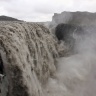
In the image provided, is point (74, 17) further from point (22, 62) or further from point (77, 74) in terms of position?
point (22, 62)

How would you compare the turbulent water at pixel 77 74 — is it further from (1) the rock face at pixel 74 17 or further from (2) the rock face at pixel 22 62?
(1) the rock face at pixel 74 17

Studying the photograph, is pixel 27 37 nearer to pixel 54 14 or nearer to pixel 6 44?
pixel 6 44

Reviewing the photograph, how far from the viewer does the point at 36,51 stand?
11.2m

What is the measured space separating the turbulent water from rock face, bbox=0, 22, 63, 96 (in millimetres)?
547

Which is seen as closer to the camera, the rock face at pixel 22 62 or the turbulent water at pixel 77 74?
the rock face at pixel 22 62

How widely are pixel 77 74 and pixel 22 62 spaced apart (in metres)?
5.69

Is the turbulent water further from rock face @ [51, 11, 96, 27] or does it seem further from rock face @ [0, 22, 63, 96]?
rock face @ [51, 11, 96, 27]

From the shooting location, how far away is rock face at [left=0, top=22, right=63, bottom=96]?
7879mm

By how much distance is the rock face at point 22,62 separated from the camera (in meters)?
7.88

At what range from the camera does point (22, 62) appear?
868 cm

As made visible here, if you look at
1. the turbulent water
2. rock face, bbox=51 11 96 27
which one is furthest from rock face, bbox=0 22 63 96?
rock face, bbox=51 11 96 27

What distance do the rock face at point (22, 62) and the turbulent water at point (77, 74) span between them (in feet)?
1.80

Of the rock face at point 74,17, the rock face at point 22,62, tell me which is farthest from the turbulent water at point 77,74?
the rock face at point 74,17

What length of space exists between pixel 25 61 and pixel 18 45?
0.56 m
